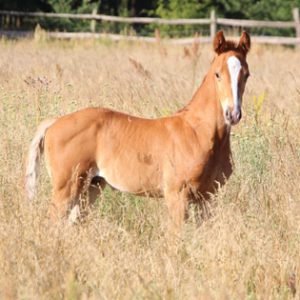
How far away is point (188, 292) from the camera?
4746 millimetres

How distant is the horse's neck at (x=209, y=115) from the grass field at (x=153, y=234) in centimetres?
43

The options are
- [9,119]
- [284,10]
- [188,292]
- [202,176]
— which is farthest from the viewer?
[284,10]

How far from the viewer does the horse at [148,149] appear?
6.23 m

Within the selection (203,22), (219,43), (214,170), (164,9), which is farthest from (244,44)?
(164,9)

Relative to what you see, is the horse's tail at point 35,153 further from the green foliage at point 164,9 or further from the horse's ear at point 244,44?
the green foliage at point 164,9

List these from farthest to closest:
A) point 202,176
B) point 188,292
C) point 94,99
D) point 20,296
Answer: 1. point 94,99
2. point 202,176
3. point 188,292
4. point 20,296

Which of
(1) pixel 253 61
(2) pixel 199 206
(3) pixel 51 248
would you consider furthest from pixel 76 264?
(1) pixel 253 61

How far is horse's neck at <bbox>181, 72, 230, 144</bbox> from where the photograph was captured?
640 centimetres

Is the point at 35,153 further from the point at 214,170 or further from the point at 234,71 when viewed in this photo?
the point at 234,71

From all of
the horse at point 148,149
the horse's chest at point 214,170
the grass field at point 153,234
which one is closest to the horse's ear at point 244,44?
the horse at point 148,149

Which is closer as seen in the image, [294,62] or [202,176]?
[202,176]

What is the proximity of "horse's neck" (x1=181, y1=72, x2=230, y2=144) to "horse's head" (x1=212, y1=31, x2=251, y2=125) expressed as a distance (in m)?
0.09

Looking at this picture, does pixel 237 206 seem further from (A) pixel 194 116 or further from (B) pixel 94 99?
(B) pixel 94 99

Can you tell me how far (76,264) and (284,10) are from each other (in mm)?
28992
